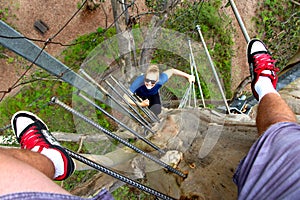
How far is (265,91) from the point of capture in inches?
→ 79.4

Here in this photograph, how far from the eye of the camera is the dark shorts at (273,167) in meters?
0.96

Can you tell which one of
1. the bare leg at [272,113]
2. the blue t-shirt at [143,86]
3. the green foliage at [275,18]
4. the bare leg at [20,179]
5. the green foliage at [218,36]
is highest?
the green foliage at [275,18]

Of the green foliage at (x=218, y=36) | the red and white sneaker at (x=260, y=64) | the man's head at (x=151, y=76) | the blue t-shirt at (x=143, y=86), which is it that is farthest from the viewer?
the green foliage at (x=218, y=36)

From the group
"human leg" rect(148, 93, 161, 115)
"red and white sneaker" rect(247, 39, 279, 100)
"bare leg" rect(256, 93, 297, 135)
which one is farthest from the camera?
"human leg" rect(148, 93, 161, 115)

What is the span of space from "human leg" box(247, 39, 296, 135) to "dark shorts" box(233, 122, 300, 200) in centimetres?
28

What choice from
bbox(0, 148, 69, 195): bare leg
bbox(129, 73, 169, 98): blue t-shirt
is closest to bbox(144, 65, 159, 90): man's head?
bbox(129, 73, 169, 98): blue t-shirt

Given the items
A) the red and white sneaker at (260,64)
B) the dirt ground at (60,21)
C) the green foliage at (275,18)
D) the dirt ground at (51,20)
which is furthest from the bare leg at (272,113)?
the green foliage at (275,18)

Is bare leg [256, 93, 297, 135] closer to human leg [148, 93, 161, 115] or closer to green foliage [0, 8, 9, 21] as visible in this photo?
human leg [148, 93, 161, 115]

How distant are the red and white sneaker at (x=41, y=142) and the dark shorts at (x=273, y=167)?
944mm

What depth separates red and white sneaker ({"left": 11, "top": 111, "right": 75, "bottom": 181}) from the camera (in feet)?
5.22

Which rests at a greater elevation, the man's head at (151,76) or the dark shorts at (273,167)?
the man's head at (151,76)

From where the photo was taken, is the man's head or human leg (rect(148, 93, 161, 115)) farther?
human leg (rect(148, 93, 161, 115))

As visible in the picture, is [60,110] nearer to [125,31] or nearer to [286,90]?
[125,31]

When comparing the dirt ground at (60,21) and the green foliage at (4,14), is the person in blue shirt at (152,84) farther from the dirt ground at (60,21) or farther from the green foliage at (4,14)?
the green foliage at (4,14)
